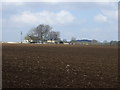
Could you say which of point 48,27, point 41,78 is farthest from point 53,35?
point 41,78

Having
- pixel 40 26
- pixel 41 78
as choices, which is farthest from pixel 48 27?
pixel 41 78

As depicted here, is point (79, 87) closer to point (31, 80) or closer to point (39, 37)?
point (31, 80)

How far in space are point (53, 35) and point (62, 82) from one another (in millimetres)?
158896

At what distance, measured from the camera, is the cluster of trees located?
16725cm

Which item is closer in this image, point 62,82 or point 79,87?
point 79,87

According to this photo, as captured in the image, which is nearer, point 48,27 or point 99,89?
point 99,89

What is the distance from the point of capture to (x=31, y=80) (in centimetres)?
1236

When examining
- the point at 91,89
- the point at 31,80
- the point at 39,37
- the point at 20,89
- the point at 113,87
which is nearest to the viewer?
the point at 20,89

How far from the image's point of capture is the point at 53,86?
11055 millimetres

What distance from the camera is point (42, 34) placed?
167875mm

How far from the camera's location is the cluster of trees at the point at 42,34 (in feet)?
549

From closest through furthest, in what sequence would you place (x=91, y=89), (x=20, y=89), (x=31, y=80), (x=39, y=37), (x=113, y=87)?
1. (x=20, y=89)
2. (x=91, y=89)
3. (x=113, y=87)
4. (x=31, y=80)
5. (x=39, y=37)

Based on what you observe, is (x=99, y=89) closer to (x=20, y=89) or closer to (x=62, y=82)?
(x=62, y=82)

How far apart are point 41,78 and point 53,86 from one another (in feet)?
6.93
